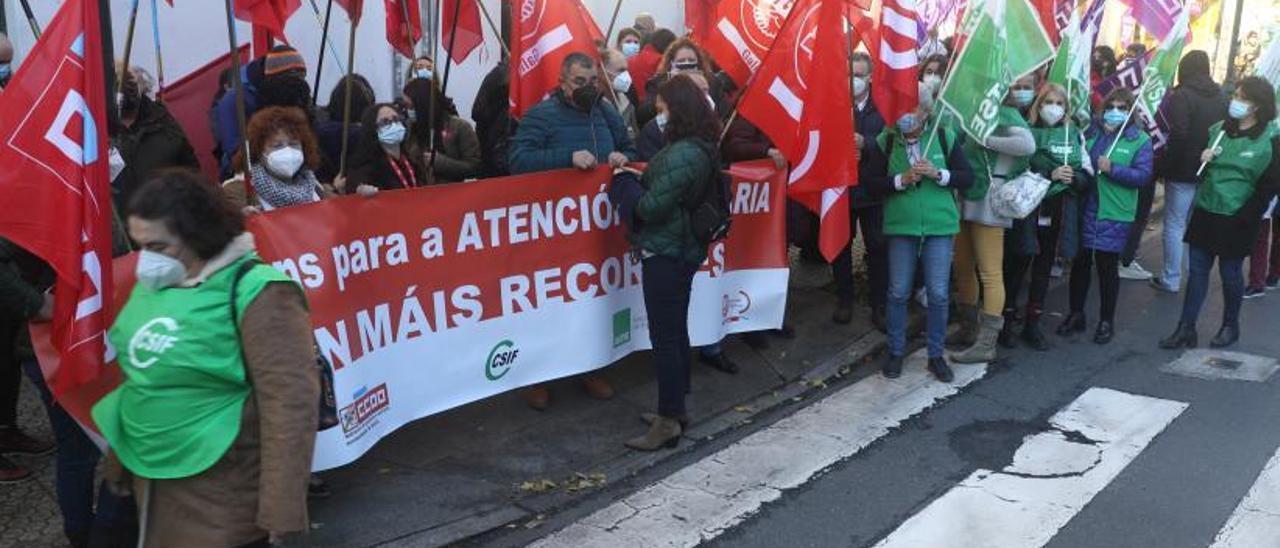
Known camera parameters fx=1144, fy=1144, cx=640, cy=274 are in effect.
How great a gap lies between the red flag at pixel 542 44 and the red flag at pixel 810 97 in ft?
3.29

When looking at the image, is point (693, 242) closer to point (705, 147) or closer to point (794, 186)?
point (705, 147)

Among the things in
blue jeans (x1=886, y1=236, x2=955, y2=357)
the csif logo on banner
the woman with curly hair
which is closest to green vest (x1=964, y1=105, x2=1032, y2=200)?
blue jeans (x1=886, y1=236, x2=955, y2=357)

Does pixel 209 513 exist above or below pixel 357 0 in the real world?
below

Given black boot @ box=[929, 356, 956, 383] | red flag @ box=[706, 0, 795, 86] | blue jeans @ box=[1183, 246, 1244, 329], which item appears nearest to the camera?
black boot @ box=[929, 356, 956, 383]

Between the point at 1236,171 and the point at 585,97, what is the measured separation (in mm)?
4532

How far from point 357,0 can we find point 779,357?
336 centimetres

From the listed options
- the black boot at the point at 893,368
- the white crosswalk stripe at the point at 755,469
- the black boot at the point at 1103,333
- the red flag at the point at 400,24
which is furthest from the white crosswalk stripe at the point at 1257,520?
the red flag at the point at 400,24

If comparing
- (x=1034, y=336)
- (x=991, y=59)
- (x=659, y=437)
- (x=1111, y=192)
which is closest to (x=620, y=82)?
(x=991, y=59)

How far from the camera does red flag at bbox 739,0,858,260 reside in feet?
20.5

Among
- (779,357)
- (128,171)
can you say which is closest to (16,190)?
(128,171)

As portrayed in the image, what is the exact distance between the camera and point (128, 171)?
581 centimetres

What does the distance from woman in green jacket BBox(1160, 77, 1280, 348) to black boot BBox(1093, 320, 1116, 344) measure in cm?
35

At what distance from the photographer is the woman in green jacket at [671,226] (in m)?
5.36

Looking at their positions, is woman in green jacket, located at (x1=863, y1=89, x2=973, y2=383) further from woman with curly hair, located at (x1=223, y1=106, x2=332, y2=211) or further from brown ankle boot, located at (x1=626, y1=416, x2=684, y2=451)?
woman with curly hair, located at (x1=223, y1=106, x2=332, y2=211)
